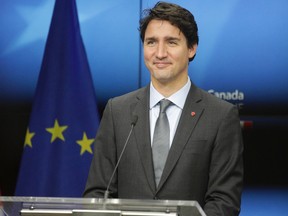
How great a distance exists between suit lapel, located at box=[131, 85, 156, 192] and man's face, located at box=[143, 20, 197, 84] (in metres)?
0.15

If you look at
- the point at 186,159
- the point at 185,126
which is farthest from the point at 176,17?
the point at 186,159

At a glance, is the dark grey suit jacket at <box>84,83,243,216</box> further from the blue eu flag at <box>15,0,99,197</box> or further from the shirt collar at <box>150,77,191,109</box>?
the blue eu flag at <box>15,0,99,197</box>

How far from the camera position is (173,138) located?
3064mm

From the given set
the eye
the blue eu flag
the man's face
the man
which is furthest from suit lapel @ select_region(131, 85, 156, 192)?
the blue eu flag

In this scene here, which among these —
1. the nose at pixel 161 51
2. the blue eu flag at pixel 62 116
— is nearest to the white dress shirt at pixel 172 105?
the nose at pixel 161 51

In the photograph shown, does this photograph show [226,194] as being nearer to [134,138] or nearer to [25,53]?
[134,138]

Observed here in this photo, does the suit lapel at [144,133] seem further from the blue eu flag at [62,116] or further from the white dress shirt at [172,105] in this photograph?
the blue eu flag at [62,116]

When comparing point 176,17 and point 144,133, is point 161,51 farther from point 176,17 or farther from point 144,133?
point 144,133

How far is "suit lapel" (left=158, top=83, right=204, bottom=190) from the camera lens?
3.01m

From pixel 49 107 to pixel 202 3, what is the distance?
1.34 meters

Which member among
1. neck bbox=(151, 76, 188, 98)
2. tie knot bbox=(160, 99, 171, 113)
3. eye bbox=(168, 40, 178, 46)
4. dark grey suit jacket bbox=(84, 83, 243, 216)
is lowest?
dark grey suit jacket bbox=(84, 83, 243, 216)

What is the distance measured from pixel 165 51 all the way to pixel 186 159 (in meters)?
0.50

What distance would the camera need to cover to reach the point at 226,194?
2.92 m

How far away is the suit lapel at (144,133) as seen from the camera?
3025 mm
